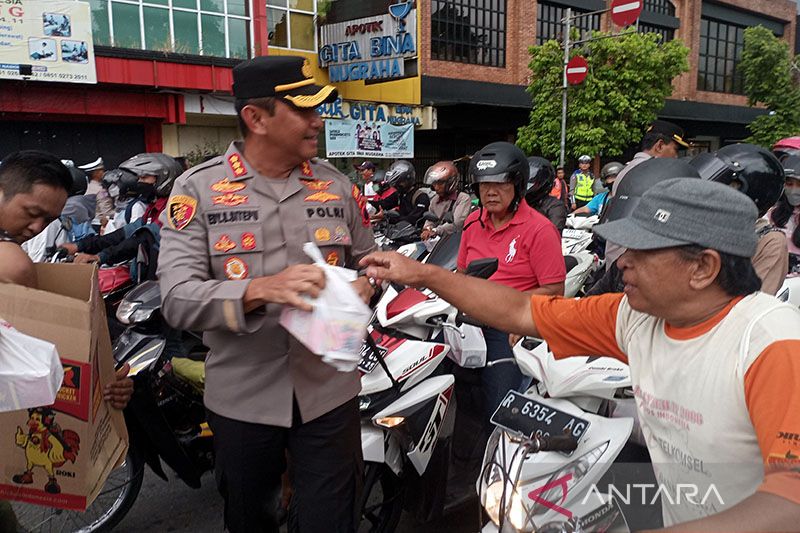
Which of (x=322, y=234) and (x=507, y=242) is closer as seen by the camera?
(x=322, y=234)

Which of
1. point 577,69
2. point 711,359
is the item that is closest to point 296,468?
point 711,359

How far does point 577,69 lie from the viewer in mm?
16656

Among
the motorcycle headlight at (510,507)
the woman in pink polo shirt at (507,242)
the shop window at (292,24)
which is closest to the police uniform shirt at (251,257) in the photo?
the motorcycle headlight at (510,507)

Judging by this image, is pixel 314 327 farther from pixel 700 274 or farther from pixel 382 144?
pixel 382 144

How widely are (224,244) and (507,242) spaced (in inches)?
69.5

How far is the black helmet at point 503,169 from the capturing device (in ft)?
11.0

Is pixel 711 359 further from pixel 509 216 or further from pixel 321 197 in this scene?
pixel 509 216

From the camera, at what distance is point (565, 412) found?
2.20m

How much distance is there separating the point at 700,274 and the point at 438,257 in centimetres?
238

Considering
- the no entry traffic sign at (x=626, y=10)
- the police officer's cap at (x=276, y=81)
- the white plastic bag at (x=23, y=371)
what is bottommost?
the white plastic bag at (x=23, y=371)

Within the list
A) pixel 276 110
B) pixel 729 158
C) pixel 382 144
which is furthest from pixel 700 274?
pixel 382 144

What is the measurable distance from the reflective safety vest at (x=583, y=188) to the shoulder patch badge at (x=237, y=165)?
1340 cm

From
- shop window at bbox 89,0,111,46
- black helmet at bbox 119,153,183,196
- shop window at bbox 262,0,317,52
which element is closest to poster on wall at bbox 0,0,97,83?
shop window at bbox 89,0,111,46

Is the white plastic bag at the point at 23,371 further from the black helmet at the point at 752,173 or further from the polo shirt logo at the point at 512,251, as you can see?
the black helmet at the point at 752,173
